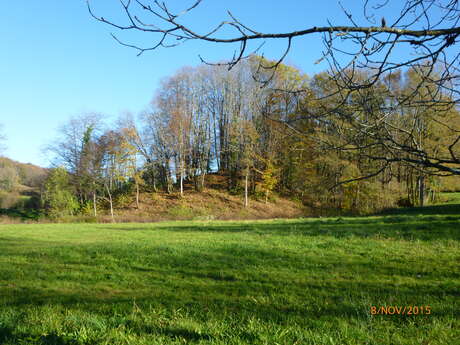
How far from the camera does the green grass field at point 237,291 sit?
318cm

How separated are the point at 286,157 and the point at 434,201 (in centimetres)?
1467

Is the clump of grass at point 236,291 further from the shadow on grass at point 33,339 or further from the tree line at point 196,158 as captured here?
the tree line at point 196,158

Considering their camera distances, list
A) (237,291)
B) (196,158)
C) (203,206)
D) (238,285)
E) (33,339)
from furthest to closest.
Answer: (196,158), (203,206), (238,285), (237,291), (33,339)

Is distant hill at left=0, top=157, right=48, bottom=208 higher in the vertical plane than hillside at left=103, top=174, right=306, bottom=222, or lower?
higher

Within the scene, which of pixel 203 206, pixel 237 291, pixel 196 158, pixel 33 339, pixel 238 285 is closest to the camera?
pixel 33 339

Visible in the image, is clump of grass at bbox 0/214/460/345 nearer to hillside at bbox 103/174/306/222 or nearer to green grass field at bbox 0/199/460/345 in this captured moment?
green grass field at bbox 0/199/460/345

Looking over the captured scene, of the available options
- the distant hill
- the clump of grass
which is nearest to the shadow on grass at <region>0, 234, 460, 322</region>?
the clump of grass

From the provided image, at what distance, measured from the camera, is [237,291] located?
5.29 metres

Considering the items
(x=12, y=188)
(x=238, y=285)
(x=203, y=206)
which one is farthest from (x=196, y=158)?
(x=238, y=285)

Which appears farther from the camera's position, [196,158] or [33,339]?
[196,158]

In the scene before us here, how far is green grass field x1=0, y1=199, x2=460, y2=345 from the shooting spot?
3178 millimetres

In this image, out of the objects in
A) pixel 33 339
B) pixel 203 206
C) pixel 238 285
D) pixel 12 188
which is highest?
pixel 12 188

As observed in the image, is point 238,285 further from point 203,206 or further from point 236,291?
point 203,206

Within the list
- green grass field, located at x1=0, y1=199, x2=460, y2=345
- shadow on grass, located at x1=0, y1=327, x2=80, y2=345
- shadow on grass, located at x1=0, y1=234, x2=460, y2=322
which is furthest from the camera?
shadow on grass, located at x1=0, y1=234, x2=460, y2=322
